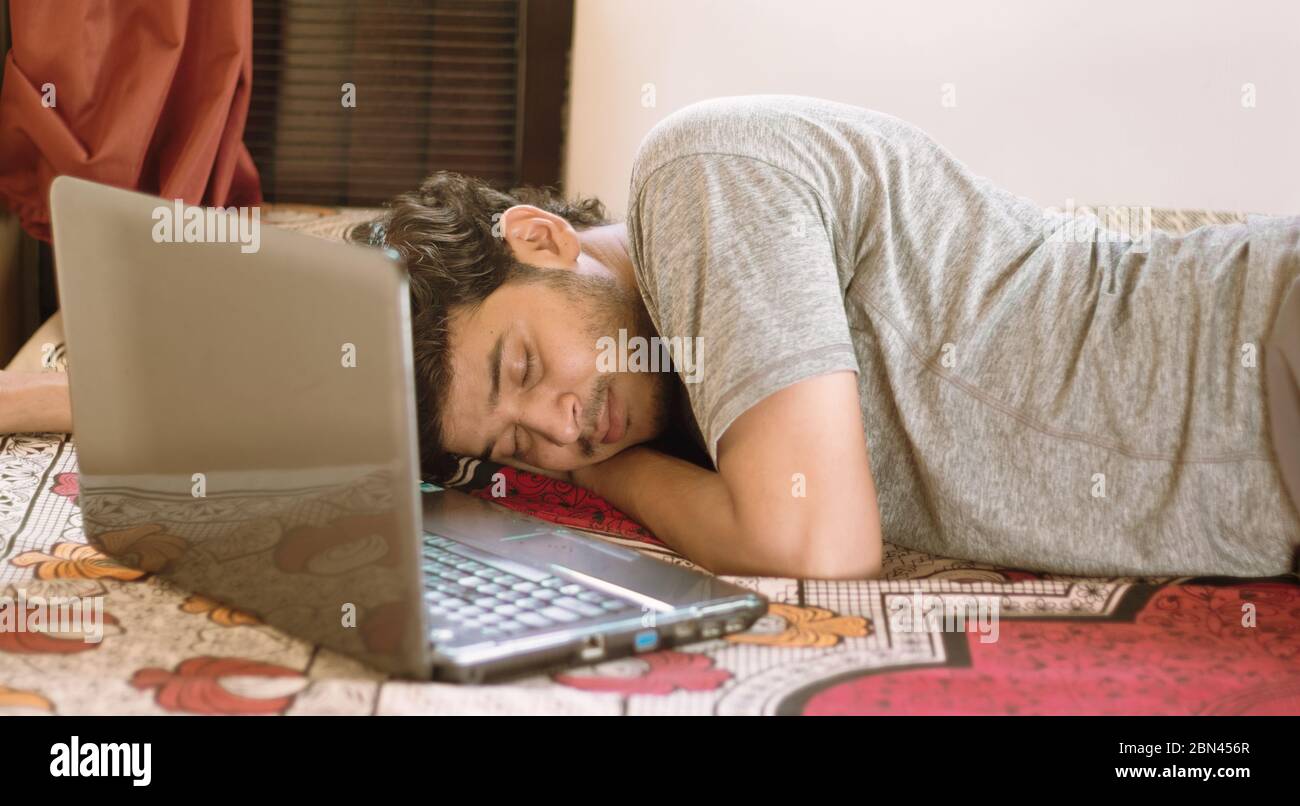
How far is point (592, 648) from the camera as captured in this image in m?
0.78

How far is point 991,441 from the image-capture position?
3.52 feet

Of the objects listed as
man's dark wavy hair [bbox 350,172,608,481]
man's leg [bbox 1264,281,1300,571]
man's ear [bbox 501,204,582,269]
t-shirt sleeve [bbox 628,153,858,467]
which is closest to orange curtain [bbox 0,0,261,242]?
man's dark wavy hair [bbox 350,172,608,481]

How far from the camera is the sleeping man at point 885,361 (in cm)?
→ 101

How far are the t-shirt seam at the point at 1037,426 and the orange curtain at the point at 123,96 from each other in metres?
1.17

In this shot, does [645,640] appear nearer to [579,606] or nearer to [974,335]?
[579,606]

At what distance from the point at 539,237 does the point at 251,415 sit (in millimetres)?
518

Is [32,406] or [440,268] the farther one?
[32,406]

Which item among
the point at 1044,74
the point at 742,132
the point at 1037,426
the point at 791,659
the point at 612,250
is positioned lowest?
the point at 791,659

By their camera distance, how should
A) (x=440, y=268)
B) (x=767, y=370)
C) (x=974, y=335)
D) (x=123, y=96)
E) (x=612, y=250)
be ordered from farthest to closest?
1. (x=123, y=96)
2. (x=612, y=250)
3. (x=440, y=268)
4. (x=974, y=335)
5. (x=767, y=370)

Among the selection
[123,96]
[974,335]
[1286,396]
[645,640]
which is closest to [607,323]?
[974,335]

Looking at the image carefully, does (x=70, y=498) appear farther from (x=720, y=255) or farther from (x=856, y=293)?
(x=856, y=293)

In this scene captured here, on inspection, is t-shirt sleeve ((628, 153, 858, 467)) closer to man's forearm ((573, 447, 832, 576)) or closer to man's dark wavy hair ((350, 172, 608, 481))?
man's forearm ((573, 447, 832, 576))

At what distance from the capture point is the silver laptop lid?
0.68 metres

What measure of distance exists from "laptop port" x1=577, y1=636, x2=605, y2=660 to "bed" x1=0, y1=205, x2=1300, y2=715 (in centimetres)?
1
